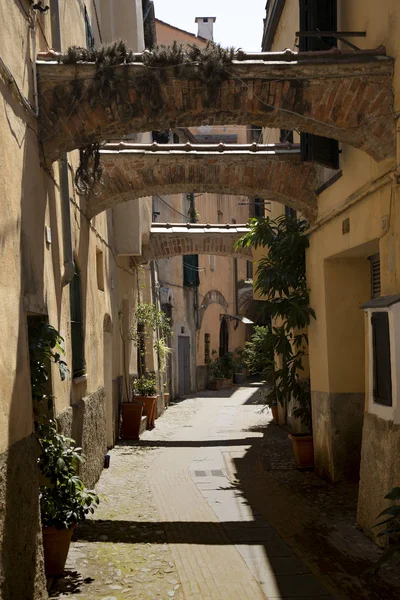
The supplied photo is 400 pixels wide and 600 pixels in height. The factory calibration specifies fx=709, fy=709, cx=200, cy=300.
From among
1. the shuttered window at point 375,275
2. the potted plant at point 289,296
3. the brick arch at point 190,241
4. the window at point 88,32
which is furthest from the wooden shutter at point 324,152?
the brick arch at point 190,241

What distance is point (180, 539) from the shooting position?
6.91m

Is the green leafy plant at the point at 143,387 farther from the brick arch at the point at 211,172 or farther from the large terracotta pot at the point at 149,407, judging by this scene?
the brick arch at the point at 211,172

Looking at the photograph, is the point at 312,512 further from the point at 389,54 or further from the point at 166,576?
the point at 389,54

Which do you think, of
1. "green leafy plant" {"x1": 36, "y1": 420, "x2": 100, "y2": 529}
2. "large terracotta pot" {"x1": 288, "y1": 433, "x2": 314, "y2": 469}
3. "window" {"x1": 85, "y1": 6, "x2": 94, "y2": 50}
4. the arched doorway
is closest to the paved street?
"green leafy plant" {"x1": 36, "y1": 420, "x2": 100, "y2": 529}

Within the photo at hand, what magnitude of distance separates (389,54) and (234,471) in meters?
6.32

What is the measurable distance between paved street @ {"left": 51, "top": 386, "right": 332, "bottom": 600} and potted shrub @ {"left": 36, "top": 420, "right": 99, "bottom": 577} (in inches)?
9.7

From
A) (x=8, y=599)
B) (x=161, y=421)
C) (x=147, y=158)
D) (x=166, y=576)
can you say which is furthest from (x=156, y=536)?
(x=161, y=421)

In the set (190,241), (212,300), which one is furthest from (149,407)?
(212,300)

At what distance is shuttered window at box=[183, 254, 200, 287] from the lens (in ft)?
83.8

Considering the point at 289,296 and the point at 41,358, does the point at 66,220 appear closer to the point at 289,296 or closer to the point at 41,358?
the point at 41,358

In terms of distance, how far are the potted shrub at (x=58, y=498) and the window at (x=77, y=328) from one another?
82.8 inches

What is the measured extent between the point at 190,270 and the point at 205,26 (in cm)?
→ 1394

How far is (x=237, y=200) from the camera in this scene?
3472 cm

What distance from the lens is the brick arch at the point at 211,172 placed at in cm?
954
